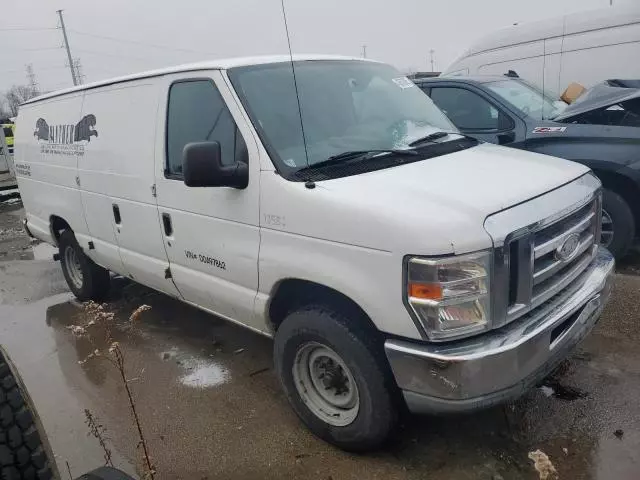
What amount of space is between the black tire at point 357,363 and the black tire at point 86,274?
320 cm

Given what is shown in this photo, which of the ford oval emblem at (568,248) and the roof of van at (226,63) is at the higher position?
the roof of van at (226,63)

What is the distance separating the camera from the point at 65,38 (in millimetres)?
56875

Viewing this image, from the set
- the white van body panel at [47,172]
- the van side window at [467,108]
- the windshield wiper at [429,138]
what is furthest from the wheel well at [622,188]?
the white van body panel at [47,172]

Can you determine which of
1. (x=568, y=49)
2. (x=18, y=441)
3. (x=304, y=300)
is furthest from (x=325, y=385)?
(x=568, y=49)

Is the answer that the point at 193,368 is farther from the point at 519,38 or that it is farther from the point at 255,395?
the point at 519,38

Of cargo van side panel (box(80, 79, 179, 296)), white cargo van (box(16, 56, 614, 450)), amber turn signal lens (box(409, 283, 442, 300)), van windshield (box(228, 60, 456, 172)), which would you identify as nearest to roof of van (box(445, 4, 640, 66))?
white cargo van (box(16, 56, 614, 450))

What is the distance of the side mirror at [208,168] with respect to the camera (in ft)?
9.73

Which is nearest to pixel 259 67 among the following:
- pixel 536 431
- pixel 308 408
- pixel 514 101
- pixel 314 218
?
pixel 314 218

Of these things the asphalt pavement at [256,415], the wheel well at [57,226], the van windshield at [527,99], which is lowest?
the asphalt pavement at [256,415]

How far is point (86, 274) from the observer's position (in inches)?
218

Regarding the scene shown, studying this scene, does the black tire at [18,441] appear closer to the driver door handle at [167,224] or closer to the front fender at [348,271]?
the front fender at [348,271]

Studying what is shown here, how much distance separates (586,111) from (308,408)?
13.8 feet

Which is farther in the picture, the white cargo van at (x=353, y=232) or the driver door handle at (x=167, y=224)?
the driver door handle at (x=167, y=224)

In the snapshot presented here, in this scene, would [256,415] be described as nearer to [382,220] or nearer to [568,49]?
[382,220]
